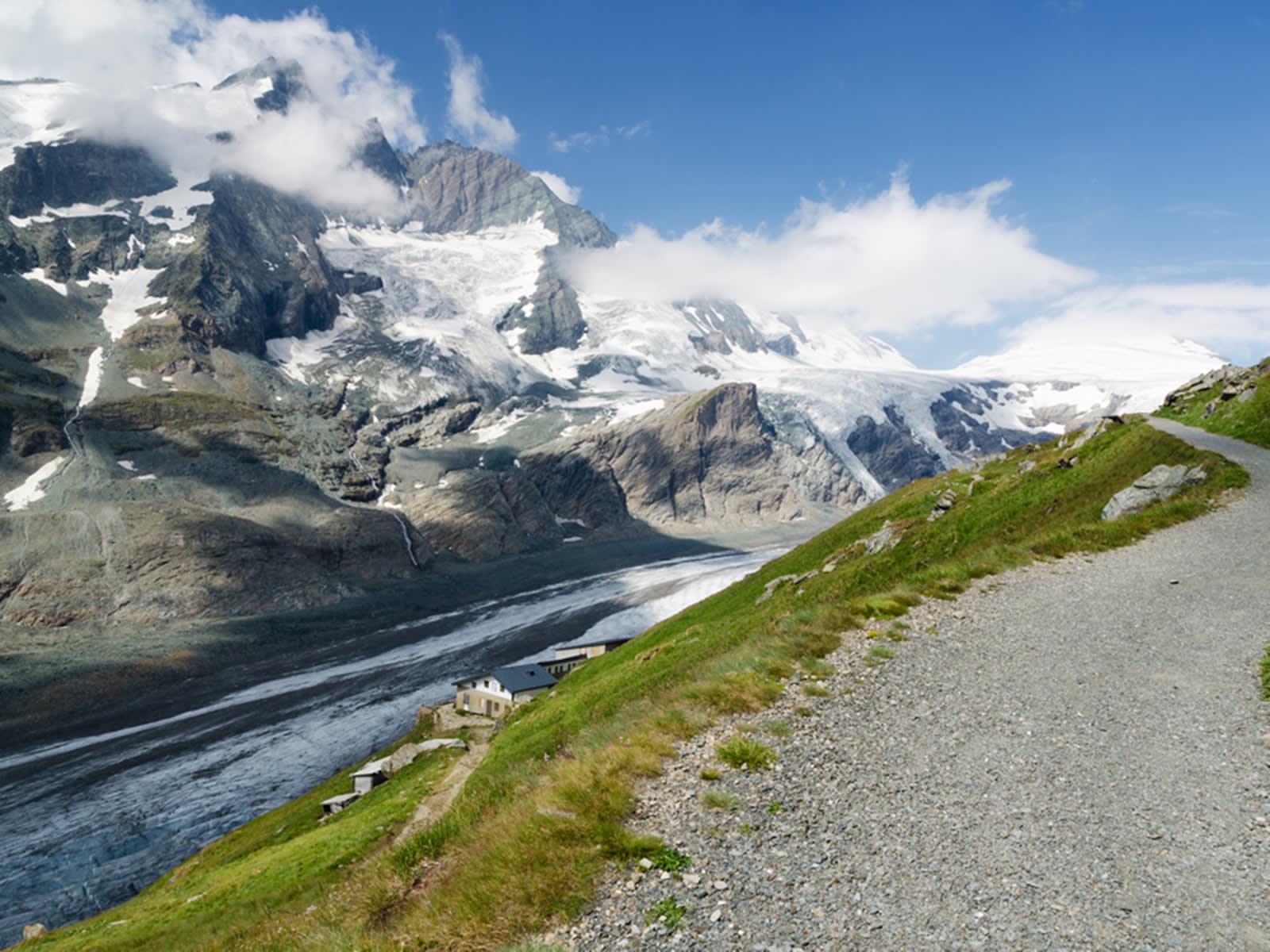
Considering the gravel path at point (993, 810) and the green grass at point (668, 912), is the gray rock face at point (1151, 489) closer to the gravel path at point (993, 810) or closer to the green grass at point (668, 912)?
the gravel path at point (993, 810)

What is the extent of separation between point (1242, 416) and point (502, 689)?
218 ft

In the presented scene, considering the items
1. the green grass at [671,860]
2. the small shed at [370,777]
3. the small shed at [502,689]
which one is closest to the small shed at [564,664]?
the small shed at [502,689]

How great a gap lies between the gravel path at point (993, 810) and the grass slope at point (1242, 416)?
27.4 meters

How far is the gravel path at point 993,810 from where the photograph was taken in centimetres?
701

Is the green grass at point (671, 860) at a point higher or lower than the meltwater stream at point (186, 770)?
higher

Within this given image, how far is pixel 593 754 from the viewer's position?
37.5ft

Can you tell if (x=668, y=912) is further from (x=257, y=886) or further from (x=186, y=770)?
(x=186, y=770)

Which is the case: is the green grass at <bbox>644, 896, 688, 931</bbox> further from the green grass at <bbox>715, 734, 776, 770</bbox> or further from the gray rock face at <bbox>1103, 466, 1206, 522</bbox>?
the gray rock face at <bbox>1103, 466, 1206, 522</bbox>

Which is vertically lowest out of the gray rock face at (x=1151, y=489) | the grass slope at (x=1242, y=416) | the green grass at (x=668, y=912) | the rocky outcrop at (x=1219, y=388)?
the green grass at (x=668, y=912)

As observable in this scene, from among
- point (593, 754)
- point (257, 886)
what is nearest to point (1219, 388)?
point (593, 754)

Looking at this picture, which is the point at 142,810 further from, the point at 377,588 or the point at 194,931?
the point at 377,588

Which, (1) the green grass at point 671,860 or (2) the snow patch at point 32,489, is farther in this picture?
(2) the snow patch at point 32,489

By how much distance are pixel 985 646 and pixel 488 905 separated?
12798 millimetres

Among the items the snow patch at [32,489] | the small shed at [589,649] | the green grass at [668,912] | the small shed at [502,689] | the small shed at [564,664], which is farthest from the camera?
the snow patch at [32,489]
